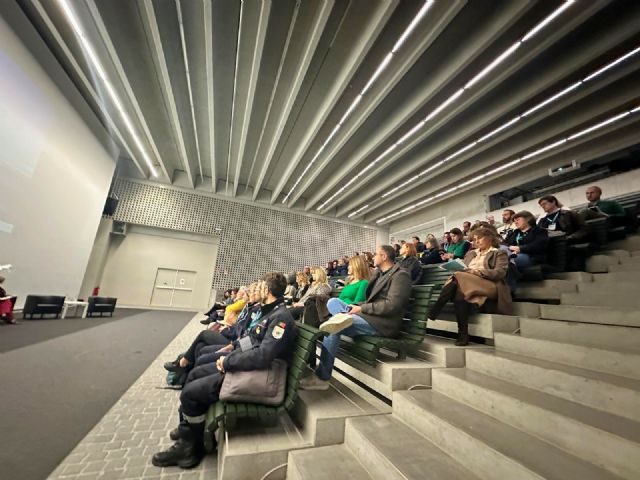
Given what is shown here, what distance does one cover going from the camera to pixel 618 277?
2.53 meters

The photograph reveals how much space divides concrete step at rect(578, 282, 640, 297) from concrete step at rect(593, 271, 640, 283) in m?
0.17

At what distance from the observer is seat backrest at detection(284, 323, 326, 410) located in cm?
149

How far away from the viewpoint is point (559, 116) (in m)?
5.51

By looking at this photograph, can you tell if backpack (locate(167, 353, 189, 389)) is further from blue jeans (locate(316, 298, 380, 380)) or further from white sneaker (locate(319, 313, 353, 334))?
white sneaker (locate(319, 313, 353, 334))

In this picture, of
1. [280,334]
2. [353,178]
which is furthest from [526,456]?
[353,178]

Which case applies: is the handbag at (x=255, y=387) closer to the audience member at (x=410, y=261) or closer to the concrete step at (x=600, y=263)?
the audience member at (x=410, y=261)

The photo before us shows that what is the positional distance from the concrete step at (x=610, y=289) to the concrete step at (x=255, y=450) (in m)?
2.87

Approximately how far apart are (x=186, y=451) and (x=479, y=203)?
10000 mm

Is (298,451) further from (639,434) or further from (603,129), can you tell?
(603,129)

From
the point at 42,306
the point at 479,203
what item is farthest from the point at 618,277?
the point at 42,306

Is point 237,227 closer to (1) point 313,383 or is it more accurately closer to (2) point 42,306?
(2) point 42,306

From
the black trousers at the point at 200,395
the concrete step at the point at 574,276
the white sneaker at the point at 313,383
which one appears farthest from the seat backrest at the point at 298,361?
the concrete step at the point at 574,276

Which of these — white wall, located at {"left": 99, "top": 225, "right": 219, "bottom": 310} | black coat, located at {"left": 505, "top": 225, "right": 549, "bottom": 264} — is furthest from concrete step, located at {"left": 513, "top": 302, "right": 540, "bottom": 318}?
white wall, located at {"left": 99, "top": 225, "right": 219, "bottom": 310}

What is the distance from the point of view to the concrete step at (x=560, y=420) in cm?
98
